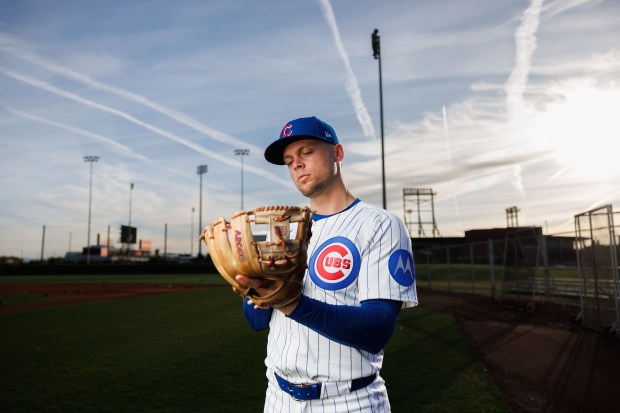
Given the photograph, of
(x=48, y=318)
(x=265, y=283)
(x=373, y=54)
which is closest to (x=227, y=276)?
(x=265, y=283)

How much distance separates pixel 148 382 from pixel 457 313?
351 inches

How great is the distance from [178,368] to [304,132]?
5.35m

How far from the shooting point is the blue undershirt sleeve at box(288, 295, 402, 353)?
1.32m

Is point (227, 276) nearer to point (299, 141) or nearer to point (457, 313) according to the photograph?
point (299, 141)

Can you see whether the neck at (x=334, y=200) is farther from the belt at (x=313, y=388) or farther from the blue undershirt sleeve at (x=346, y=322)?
the belt at (x=313, y=388)

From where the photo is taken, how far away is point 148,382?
5.50 m

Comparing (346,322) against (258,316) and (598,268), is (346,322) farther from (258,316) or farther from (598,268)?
(598,268)

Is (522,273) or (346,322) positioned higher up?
(346,322)

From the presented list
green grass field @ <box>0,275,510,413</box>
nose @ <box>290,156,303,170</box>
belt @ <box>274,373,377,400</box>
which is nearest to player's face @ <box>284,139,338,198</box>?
nose @ <box>290,156,303,170</box>

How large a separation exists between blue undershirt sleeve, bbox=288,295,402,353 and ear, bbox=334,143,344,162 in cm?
74

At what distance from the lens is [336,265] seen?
1.74 metres

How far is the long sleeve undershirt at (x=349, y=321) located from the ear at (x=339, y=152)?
72 cm

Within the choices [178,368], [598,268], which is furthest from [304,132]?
[598,268]

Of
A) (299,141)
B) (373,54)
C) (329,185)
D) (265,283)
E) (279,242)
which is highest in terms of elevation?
(373,54)
